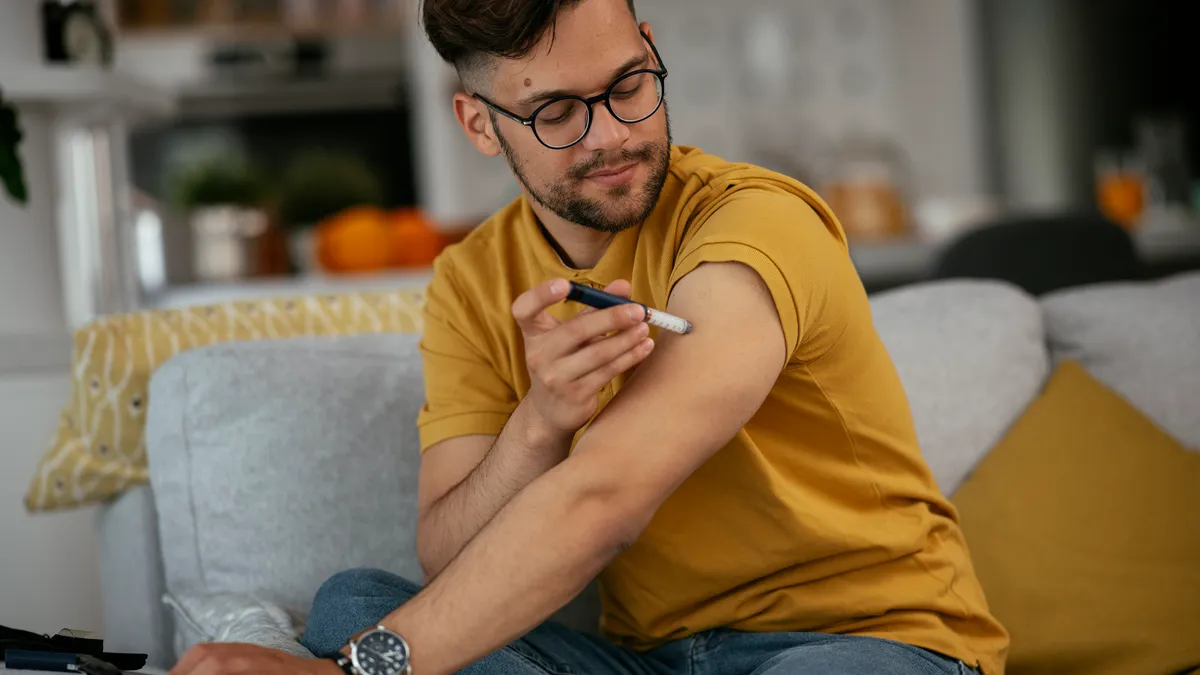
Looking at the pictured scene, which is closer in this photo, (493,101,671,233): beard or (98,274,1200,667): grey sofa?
(493,101,671,233): beard

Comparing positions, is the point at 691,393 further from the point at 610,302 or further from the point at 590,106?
the point at 590,106

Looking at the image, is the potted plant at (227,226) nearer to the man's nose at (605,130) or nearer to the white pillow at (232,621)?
the white pillow at (232,621)

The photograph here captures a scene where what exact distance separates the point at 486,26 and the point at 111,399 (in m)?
0.87

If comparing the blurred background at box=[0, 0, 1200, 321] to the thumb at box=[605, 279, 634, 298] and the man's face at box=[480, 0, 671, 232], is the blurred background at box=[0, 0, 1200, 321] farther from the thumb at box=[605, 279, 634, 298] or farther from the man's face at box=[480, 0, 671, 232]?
the thumb at box=[605, 279, 634, 298]

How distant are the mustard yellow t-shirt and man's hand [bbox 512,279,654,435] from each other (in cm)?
17

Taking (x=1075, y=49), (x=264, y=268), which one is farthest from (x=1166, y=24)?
(x=264, y=268)

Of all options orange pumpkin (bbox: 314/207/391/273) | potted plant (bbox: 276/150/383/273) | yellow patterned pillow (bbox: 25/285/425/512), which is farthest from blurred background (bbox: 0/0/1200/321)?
yellow patterned pillow (bbox: 25/285/425/512)

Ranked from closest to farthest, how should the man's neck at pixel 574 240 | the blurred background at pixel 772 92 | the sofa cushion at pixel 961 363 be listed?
1. the man's neck at pixel 574 240
2. the sofa cushion at pixel 961 363
3. the blurred background at pixel 772 92

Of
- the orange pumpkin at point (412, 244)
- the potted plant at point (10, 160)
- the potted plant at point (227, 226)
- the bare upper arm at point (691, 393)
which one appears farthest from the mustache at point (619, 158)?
the potted plant at point (227, 226)

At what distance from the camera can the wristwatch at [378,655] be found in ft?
3.52

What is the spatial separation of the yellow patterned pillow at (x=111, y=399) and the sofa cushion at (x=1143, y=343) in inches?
50.1

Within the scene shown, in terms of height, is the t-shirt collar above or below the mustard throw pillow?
above

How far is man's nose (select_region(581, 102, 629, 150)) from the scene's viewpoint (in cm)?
127

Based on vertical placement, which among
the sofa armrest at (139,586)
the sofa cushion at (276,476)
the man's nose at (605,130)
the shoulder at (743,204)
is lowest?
the sofa armrest at (139,586)
